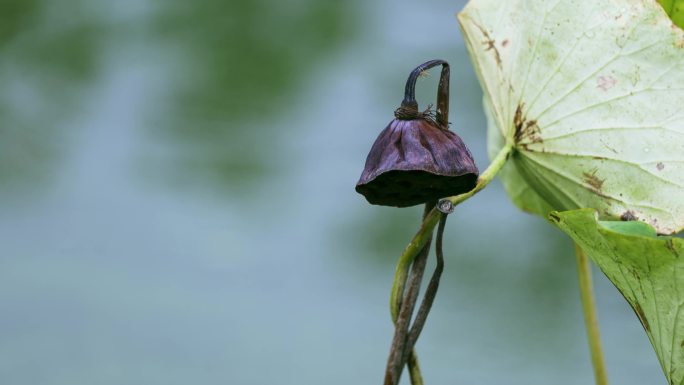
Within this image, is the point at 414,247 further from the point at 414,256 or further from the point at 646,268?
the point at 646,268

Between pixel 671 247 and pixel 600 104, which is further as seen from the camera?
pixel 600 104

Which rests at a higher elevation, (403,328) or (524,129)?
(524,129)

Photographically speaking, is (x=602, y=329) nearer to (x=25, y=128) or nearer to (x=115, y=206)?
(x=115, y=206)

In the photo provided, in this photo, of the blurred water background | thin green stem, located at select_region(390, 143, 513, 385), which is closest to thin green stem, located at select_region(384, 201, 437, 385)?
thin green stem, located at select_region(390, 143, 513, 385)

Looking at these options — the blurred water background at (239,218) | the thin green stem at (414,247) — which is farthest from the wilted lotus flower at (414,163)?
the blurred water background at (239,218)

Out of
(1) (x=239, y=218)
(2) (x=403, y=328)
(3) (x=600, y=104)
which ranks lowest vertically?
(2) (x=403, y=328)

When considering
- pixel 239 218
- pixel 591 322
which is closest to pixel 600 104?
pixel 591 322
